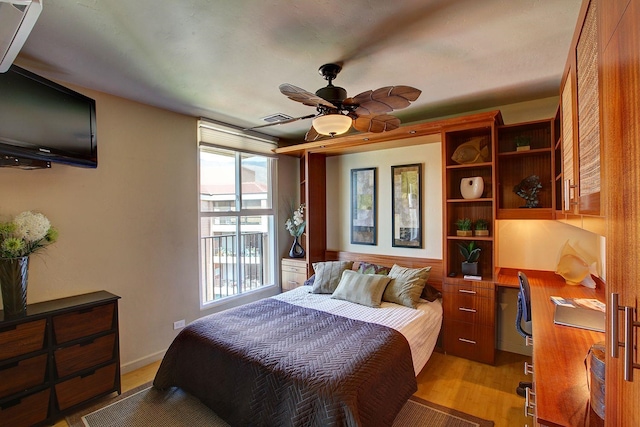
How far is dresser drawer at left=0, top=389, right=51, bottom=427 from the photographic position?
6.61 feet

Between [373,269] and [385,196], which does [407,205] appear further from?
[373,269]

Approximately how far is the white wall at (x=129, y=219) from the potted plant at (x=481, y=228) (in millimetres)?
3056

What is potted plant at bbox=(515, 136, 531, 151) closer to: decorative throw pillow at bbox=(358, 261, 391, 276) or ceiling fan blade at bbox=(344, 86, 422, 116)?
ceiling fan blade at bbox=(344, 86, 422, 116)

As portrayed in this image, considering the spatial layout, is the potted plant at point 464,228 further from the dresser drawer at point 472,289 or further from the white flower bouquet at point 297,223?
the white flower bouquet at point 297,223

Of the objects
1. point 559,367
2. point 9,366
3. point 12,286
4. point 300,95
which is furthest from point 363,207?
point 9,366

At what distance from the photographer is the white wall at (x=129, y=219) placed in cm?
251

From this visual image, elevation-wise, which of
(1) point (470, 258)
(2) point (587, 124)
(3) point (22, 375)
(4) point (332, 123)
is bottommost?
(3) point (22, 375)

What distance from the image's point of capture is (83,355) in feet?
7.76

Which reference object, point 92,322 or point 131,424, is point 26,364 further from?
point 131,424

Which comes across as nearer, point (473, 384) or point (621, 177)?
point (621, 177)

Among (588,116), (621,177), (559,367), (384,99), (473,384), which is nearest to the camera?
(621,177)

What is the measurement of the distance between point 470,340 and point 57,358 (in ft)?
11.5

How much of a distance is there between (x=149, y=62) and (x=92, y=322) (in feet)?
6.64

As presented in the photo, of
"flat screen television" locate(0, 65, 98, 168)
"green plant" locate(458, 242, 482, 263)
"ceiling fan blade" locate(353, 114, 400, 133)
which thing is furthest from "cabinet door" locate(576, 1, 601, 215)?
"flat screen television" locate(0, 65, 98, 168)
